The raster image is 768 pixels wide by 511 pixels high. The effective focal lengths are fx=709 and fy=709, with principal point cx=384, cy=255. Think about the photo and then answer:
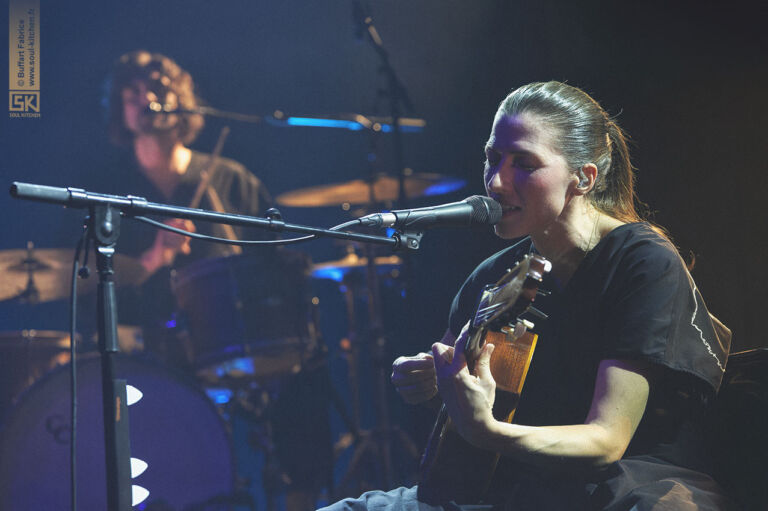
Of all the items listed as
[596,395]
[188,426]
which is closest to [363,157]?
[188,426]

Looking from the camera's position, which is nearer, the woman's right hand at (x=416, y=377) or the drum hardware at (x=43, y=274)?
the woman's right hand at (x=416, y=377)

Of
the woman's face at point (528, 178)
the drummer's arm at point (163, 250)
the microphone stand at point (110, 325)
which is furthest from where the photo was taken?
the drummer's arm at point (163, 250)

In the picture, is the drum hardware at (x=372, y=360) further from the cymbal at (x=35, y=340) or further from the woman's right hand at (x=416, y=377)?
the woman's right hand at (x=416, y=377)

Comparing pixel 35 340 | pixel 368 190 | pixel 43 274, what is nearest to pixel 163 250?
pixel 43 274

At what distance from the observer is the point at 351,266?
4555mm

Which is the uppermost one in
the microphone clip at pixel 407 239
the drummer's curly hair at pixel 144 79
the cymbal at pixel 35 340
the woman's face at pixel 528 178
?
the drummer's curly hair at pixel 144 79

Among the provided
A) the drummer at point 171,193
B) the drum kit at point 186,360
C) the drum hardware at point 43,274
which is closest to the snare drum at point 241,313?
the drum kit at point 186,360

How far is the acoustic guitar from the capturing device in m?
1.60

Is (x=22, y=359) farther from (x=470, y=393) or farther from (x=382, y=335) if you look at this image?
(x=470, y=393)

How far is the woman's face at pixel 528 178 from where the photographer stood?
203 centimetres

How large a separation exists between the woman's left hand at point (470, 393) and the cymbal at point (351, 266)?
283 centimetres

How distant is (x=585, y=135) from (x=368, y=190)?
265 cm

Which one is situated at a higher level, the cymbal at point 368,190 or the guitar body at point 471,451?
the cymbal at point 368,190

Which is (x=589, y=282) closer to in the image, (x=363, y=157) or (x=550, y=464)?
(x=550, y=464)
